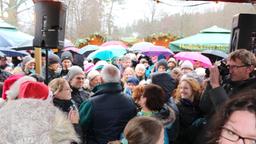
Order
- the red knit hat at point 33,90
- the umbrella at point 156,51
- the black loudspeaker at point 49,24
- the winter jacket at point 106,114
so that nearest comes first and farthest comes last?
1. the red knit hat at point 33,90
2. the winter jacket at point 106,114
3. the black loudspeaker at point 49,24
4. the umbrella at point 156,51

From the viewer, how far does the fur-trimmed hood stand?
134 cm

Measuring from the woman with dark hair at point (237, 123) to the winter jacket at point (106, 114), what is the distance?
2772 mm

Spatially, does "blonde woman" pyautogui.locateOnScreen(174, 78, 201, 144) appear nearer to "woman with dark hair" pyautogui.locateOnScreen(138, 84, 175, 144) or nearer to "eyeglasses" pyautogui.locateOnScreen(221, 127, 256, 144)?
"woman with dark hair" pyautogui.locateOnScreen(138, 84, 175, 144)

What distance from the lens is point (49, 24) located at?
19.2 feet

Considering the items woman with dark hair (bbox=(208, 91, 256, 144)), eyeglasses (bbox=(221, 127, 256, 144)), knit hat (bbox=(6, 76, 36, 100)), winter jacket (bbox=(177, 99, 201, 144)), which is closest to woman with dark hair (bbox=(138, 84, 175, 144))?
winter jacket (bbox=(177, 99, 201, 144))

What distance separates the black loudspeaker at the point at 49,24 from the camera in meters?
5.75

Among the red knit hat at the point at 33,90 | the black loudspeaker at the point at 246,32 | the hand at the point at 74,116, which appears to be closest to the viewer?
the red knit hat at the point at 33,90

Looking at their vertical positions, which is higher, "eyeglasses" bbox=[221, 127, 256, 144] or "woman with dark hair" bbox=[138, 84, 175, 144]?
"eyeglasses" bbox=[221, 127, 256, 144]

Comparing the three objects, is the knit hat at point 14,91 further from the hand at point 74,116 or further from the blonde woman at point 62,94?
the blonde woman at point 62,94

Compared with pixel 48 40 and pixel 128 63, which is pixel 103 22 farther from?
pixel 48 40

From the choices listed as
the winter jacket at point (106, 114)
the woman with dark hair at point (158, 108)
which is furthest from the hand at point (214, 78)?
the winter jacket at point (106, 114)

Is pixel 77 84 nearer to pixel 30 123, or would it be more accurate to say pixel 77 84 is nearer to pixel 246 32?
pixel 246 32

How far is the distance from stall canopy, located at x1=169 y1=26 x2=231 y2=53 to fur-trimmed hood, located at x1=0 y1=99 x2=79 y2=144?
12.2 meters

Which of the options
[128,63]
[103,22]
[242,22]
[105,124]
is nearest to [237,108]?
[105,124]
